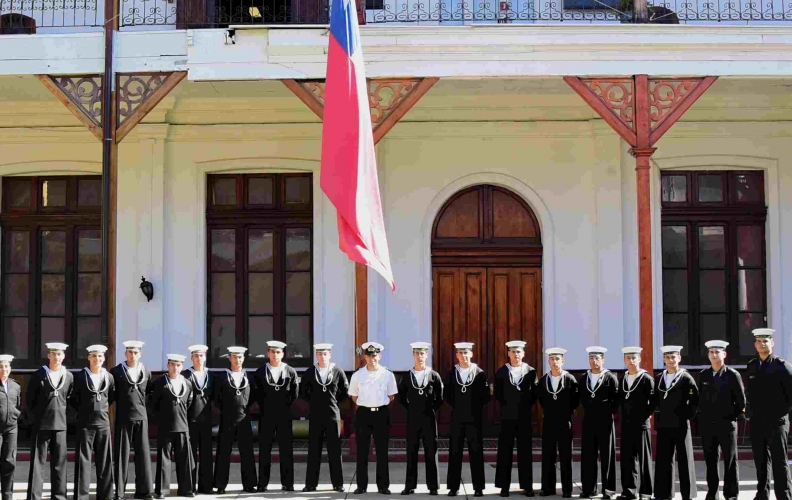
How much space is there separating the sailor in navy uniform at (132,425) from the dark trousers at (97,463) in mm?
99

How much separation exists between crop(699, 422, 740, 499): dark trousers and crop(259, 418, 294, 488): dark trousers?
3763 mm

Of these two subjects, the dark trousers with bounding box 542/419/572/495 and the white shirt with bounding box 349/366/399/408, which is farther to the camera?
the white shirt with bounding box 349/366/399/408

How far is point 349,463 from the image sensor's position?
35.8 feet

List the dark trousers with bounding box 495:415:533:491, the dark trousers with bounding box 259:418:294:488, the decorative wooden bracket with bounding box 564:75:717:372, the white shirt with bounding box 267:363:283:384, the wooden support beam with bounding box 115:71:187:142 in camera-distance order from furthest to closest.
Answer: the wooden support beam with bounding box 115:71:187:142 → the decorative wooden bracket with bounding box 564:75:717:372 → the white shirt with bounding box 267:363:283:384 → the dark trousers with bounding box 259:418:294:488 → the dark trousers with bounding box 495:415:533:491

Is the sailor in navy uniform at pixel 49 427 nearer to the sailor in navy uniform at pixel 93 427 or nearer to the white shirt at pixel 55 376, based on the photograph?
the white shirt at pixel 55 376

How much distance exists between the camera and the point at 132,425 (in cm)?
924

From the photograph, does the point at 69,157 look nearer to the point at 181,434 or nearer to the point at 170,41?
the point at 170,41

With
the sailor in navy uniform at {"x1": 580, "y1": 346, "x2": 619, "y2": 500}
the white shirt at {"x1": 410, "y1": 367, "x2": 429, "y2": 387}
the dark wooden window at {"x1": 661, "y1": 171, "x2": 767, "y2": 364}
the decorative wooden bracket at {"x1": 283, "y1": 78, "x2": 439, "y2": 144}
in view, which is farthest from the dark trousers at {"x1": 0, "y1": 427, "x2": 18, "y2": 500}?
the dark wooden window at {"x1": 661, "y1": 171, "x2": 767, "y2": 364}

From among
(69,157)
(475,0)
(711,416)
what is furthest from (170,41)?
(711,416)

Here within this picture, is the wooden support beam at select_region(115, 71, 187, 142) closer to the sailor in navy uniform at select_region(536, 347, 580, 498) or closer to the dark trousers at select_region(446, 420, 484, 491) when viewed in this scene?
the dark trousers at select_region(446, 420, 484, 491)

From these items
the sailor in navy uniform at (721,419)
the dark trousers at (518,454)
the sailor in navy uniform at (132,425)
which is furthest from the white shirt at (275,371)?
the sailor in navy uniform at (721,419)

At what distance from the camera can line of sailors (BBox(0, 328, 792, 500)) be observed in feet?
29.2

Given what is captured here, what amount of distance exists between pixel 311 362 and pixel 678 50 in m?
5.56

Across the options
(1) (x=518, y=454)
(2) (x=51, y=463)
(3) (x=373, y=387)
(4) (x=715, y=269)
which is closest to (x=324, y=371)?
(3) (x=373, y=387)
